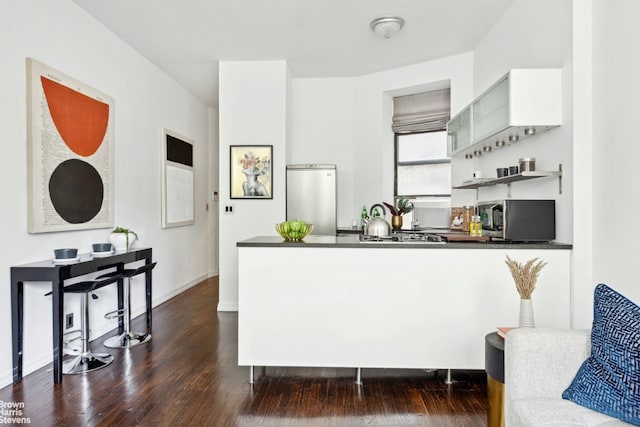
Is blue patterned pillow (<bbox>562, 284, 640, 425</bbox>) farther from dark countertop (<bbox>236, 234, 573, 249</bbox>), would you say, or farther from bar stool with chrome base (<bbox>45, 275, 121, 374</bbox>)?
bar stool with chrome base (<bbox>45, 275, 121, 374</bbox>)

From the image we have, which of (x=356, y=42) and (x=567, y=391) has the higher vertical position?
(x=356, y=42)

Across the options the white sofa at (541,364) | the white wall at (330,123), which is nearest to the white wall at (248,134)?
the white wall at (330,123)

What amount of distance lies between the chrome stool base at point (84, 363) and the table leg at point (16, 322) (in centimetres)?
29

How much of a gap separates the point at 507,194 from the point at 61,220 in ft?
11.9

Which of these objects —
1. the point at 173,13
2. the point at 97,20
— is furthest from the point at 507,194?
the point at 97,20

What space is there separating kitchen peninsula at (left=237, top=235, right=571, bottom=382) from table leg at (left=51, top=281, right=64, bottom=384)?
120 centimetres

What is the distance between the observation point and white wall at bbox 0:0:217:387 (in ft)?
8.71

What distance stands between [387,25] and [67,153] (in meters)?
2.94

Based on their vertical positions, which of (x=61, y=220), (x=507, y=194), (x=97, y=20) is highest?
(x=97, y=20)

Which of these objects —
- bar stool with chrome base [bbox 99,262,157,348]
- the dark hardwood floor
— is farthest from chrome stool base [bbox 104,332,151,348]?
the dark hardwood floor

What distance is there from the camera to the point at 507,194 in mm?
3383

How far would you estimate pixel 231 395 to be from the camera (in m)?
2.50

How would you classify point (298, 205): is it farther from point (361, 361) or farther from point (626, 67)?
point (626, 67)

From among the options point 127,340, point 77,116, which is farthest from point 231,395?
point 77,116
